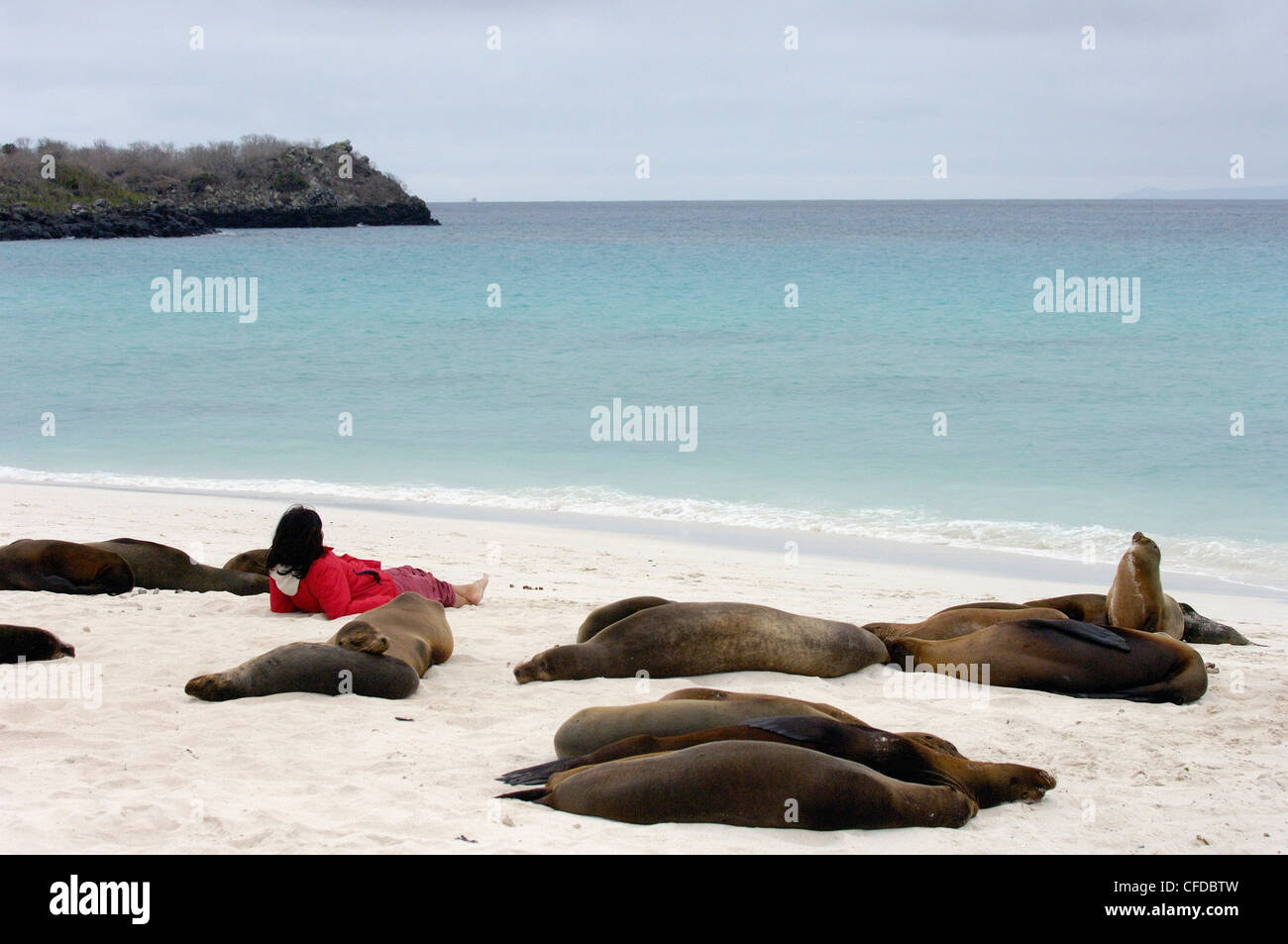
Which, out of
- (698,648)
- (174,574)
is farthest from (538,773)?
(174,574)

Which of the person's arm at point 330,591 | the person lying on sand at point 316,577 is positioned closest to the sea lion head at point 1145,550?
the person lying on sand at point 316,577

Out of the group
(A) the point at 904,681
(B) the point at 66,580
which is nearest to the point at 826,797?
(A) the point at 904,681

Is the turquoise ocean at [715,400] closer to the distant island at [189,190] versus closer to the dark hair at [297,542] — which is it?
the dark hair at [297,542]

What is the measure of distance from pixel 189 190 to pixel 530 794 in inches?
3595

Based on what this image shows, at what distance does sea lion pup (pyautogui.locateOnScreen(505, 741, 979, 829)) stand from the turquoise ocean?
6980 mm

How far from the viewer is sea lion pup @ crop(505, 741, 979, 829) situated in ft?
13.0

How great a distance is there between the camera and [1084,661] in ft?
19.7

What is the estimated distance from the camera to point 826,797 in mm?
3951

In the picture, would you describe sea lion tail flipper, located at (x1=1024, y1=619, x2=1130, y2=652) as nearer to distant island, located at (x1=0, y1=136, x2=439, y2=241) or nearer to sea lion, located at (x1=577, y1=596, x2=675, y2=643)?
sea lion, located at (x1=577, y1=596, x2=675, y2=643)

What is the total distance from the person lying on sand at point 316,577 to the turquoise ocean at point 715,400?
17.0 ft

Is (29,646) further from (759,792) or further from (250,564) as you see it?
(759,792)

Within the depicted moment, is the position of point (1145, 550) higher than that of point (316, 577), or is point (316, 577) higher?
point (1145, 550)

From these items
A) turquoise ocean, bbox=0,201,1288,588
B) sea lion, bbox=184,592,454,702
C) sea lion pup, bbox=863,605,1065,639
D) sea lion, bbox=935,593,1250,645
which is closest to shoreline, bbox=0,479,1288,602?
turquoise ocean, bbox=0,201,1288,588

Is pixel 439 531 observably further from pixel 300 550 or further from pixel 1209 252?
pixel 1209 252
